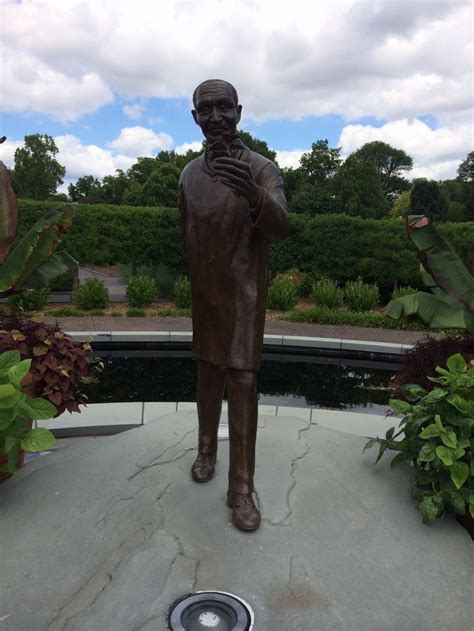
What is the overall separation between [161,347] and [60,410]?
5276 millimetres

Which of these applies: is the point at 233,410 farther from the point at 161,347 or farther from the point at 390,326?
the point at 390,326

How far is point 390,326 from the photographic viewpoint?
40.3 feet

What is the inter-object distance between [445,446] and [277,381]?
487cm

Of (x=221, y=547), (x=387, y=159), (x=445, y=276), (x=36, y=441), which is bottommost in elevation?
(x=221, y=547)

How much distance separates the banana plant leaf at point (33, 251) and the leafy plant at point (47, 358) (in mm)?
456

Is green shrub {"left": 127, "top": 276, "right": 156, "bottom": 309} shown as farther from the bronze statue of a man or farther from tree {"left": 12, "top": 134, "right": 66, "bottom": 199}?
tree {"left": 12, "top": 134, "right": 66, "bottom": 199}

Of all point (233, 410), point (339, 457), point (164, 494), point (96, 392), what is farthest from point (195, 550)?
point (96, 392)

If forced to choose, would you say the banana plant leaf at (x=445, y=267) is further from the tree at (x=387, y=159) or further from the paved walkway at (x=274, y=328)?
the tree at (x=387, y=159)

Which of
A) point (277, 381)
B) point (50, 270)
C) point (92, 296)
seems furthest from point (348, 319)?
point (50, 270)

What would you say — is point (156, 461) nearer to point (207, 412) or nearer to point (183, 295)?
point (207, 412)

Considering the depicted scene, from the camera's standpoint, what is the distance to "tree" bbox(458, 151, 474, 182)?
54031 mm

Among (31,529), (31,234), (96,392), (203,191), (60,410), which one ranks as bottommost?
(96,392)

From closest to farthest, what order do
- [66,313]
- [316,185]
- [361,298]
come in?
[66,313]
[361,298]
[316,185]

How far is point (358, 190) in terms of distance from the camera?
33.1 m
